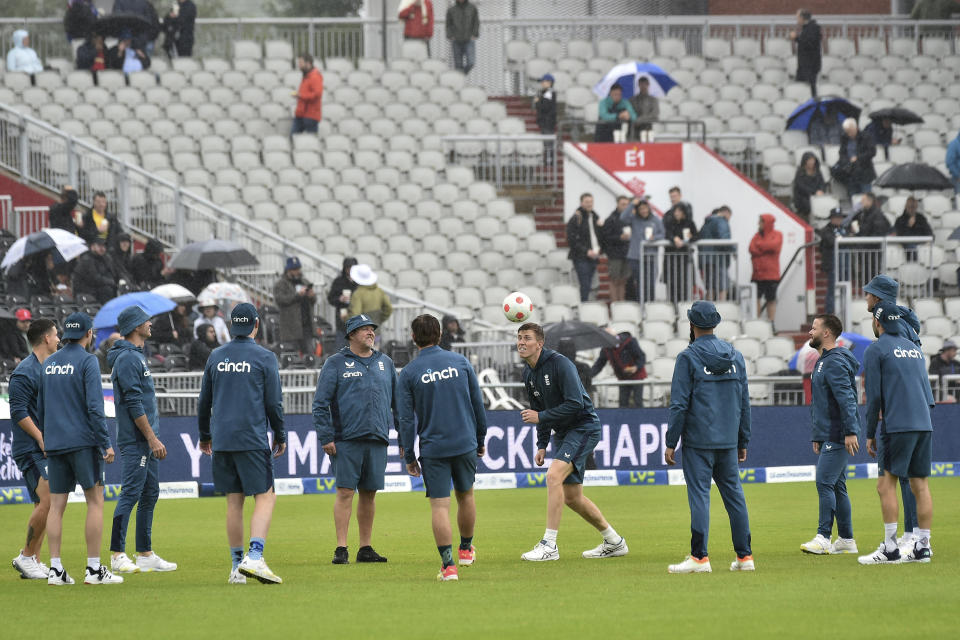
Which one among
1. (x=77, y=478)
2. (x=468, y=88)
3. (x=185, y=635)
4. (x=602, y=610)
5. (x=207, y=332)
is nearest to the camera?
(x=185, y=635)

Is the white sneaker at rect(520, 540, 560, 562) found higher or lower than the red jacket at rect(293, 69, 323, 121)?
lower

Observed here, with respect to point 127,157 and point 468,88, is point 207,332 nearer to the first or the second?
point 127,157

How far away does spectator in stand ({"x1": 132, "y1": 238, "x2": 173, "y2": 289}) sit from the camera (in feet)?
80.7

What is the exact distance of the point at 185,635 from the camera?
8.94m

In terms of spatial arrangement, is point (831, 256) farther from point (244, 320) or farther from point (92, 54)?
point (244, 320)

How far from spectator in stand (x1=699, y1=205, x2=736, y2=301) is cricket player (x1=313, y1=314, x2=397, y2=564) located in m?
16.1

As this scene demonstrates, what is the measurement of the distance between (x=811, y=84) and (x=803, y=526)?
21.0 meters

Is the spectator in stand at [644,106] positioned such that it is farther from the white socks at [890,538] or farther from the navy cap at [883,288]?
the white socks at [890,538]

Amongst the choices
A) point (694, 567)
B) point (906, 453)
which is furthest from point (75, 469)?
point (906, 453)

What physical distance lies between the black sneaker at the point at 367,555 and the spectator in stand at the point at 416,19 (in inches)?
905

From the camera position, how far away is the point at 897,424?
1174 centimetres

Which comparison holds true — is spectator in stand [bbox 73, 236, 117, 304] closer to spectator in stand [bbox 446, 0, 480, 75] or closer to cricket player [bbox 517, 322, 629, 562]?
spectator in stand [bbox 446, 0, 480, 75]

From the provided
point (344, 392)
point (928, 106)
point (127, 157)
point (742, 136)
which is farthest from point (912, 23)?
point (344, 392)

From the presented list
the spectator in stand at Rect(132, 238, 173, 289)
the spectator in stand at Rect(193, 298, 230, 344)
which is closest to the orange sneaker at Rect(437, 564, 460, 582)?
the spectator in stand at Rect(193, 298, 230, 344)
